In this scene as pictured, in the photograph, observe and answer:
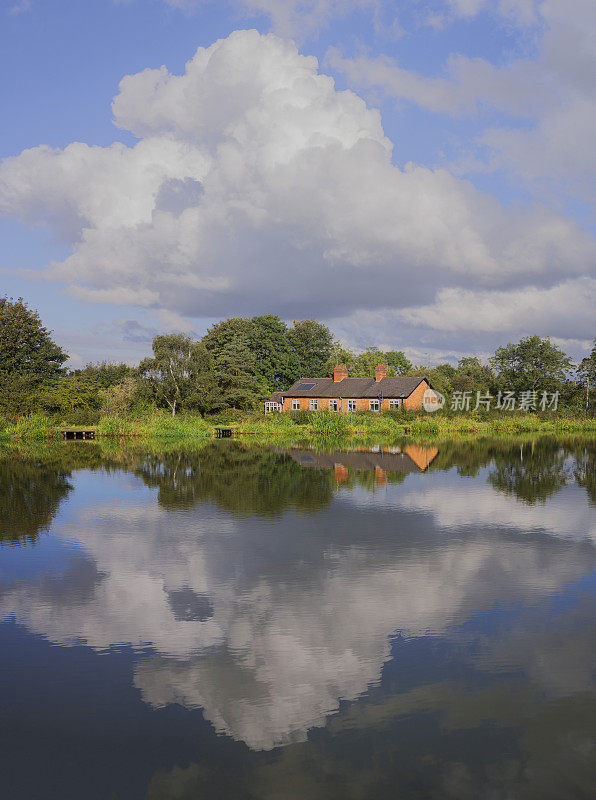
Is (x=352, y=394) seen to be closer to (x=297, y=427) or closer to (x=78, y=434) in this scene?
(x=297, y=427)

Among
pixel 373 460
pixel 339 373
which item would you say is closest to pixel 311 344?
pixel 339 373

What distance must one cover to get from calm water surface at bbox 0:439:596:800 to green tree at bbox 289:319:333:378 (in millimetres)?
68125

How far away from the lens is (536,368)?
248 feet

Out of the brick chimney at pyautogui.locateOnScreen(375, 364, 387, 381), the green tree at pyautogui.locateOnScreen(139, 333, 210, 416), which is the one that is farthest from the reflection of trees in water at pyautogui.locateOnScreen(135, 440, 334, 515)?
the brick chimney at pyautogui.locateOnScreen(375, 364, 387, 381)

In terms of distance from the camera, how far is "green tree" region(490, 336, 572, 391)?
74875 millimetres

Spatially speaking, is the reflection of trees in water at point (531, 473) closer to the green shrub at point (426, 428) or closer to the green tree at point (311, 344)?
the green shrub at point (426, 428)

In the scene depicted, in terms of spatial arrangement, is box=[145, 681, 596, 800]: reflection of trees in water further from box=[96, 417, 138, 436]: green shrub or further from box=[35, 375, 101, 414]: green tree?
box=[35, 375, 101, 414]: green tree

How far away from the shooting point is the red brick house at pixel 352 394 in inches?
2486

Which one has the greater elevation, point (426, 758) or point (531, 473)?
point (531, 473)

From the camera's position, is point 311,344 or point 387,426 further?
point 311,344

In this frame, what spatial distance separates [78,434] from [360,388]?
31178mm

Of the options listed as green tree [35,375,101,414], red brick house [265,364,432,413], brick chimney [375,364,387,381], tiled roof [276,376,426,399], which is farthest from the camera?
brick chimney [375,364,387,381]

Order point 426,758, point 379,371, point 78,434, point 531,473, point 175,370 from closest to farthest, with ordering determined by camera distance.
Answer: point 426,758 < point 531,473 < point 78,434 < point 175,370 < point 379,371

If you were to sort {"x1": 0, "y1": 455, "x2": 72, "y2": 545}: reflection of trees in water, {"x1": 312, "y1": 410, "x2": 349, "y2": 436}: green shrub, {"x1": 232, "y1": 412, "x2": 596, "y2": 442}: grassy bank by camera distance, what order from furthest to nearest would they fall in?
1. {"x1": 232, "y1": 412, "x2": 596, "y2": 442}: grassy bank
2. {"x1": 312, "y1": 410, "x2": 349, "y2": 436}: green shrub
3. {"x1": 0, "y1": 455, "x2": 72, "y2": 545}: reflection of trees in water
